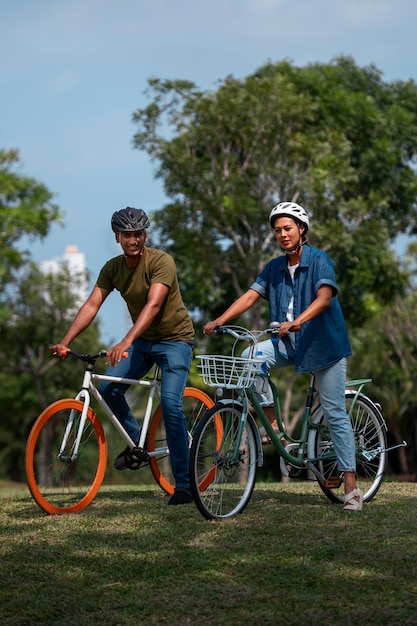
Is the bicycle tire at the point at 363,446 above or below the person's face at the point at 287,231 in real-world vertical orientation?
below

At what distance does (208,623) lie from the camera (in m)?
5.07

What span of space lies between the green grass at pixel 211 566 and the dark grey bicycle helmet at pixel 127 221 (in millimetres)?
1913

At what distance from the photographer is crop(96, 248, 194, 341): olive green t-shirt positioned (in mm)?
7512

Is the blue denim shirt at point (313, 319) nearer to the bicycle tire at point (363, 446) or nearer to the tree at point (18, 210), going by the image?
the bicycle tire at point (363, 446)

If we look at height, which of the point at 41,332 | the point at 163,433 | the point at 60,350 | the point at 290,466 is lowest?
the point at 290,466

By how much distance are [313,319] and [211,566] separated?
A: 6.46 ft

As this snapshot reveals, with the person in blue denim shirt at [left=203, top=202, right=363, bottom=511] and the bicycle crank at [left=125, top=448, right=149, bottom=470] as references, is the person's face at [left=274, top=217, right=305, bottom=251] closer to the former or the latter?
the person in blue denim shirt at [left=203, top=202, right=363, bottom=511]

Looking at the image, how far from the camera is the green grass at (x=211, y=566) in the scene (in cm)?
522

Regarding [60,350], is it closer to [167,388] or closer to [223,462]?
[167,388]

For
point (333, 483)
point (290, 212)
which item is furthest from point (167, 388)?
point (290, 212)

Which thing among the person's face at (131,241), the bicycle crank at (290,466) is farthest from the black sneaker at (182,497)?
the person's face at (131,241)

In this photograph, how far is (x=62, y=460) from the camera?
24.1 ft

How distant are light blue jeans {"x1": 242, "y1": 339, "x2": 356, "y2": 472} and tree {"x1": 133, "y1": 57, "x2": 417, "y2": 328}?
18.6 m

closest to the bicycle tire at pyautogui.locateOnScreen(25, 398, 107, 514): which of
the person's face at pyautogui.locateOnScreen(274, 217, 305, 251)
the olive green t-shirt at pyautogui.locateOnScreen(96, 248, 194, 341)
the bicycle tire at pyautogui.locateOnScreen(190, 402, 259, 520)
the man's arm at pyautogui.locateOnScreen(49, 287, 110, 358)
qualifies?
the man's arm at pyautogui.locateOnScreen(49, 287, 110, 358)
